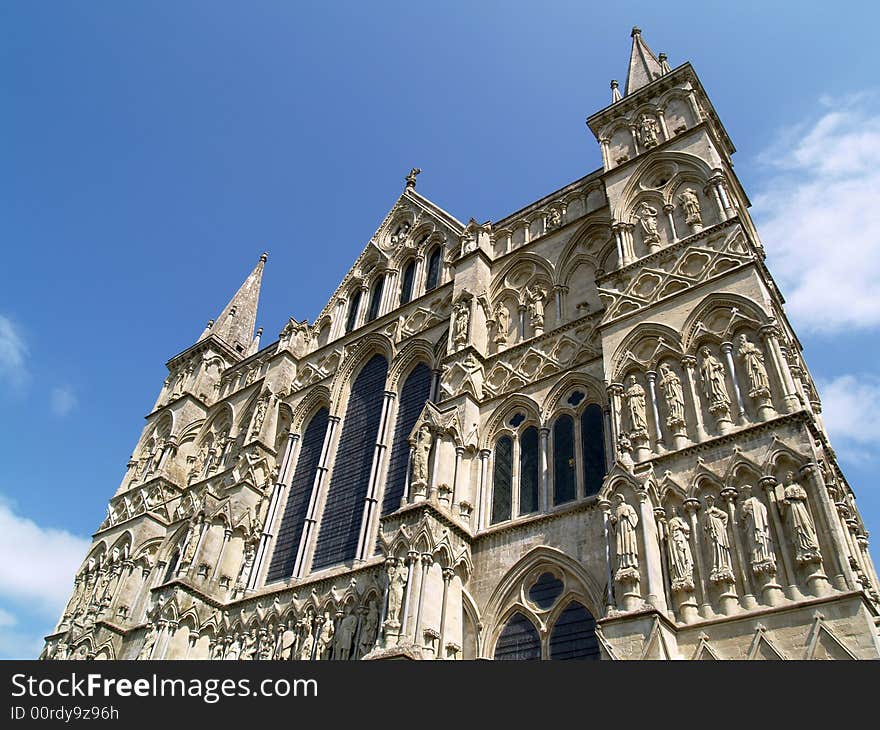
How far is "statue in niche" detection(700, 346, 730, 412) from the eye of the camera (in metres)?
13.2

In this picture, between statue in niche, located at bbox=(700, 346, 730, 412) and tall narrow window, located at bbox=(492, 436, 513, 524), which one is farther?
tall narrow window, located at bbox=(492, 436, 513, 524)

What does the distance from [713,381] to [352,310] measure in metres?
15.9

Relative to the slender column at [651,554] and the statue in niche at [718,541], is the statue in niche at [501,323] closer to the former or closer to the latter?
the slender column at [651,554]

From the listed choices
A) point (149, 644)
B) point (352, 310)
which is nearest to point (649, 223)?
point (352, 310)

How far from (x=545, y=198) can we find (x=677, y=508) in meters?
Answer: 12.3

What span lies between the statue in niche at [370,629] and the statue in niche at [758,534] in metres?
8.01

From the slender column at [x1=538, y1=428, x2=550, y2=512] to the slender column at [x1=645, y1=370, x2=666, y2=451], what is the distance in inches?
115

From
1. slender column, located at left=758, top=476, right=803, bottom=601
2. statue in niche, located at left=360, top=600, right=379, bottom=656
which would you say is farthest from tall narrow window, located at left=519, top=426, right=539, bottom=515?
slender column, located at left=758, top=476, right=803, bottom=601

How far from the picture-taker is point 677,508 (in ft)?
40.8

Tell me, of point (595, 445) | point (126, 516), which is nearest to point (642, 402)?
point (595, 445)

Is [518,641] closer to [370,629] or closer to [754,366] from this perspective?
[370,629]

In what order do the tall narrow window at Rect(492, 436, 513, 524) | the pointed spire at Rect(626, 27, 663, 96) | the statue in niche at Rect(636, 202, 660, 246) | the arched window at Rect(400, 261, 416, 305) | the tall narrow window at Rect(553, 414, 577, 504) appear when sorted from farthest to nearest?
the arched window at Rect(400, 261, 416, 305) → the pointed spire at Rect(626, 27, 663, 96) → the statue in niche at Rect(636, 202, 660, 246) → the tall narrow window at Rect(492, 436, 513, 524) → the tall narrow window at Rect(553, 414, 577, 504)

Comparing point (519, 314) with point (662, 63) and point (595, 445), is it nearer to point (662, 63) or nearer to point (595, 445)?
point (595, 445)

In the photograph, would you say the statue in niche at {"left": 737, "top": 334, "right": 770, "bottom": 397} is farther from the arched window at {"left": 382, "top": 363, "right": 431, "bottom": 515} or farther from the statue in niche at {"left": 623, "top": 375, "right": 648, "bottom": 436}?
the arched window at {"left": 382, "top": 363, "right": 431, "bottom": 515}
